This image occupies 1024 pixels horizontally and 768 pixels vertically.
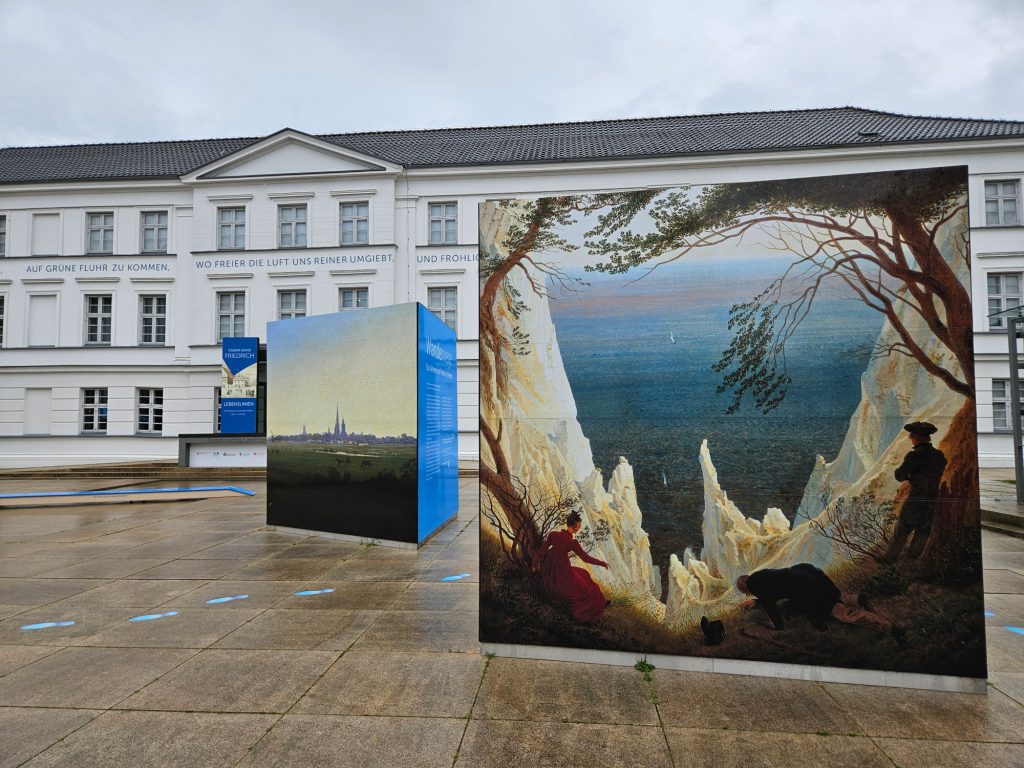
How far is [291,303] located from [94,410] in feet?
31.8

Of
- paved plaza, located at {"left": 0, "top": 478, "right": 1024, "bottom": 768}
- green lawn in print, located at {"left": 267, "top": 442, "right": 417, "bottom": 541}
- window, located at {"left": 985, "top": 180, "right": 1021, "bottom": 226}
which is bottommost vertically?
paved plaza, located at {"left": 0, "top": 478, "right": 1024, "bottom": 768}

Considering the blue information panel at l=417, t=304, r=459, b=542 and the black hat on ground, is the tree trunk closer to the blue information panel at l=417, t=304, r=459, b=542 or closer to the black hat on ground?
the black hat on ground

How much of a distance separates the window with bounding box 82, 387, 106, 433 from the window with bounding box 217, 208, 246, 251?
8.13 m

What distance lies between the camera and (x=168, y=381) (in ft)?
93.8

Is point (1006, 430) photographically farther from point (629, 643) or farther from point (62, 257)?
point (62, 257)

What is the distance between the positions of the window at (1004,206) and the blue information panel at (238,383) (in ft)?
89.8

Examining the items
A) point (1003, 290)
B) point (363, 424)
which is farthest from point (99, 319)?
point (1003, 290)

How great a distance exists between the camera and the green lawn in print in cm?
922

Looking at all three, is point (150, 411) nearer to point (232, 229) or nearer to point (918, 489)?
point (232, 229)

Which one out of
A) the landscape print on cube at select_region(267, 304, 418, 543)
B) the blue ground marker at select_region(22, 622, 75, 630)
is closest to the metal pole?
the landscape print on cube at select_region(267, 304, 418, 543)

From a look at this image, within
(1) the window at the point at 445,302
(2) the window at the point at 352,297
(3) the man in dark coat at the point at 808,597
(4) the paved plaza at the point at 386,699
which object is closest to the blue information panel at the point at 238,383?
(2) the window at the point at 352,297

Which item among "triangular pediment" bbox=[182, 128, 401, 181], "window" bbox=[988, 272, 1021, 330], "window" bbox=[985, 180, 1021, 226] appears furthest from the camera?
"triangular pediment" bbox=[182, 128, 401, 181]

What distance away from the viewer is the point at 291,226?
28.8 metres

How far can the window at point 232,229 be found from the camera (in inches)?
1142
